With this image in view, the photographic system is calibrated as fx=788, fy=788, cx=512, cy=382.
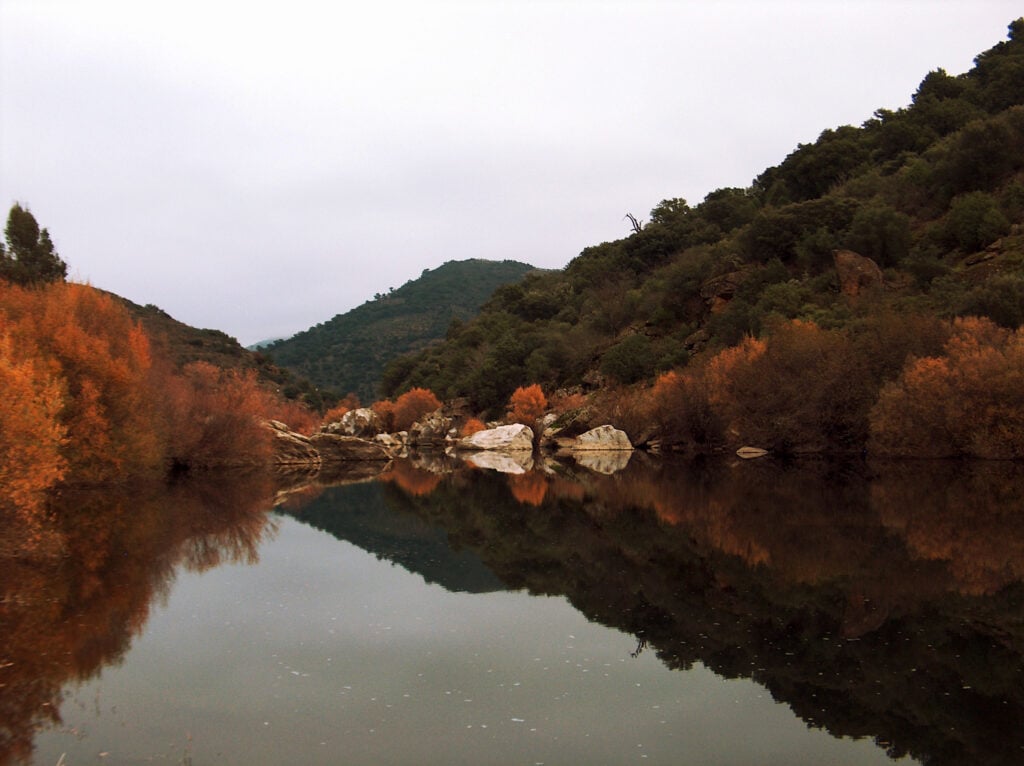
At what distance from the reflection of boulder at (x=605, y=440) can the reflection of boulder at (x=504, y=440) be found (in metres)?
6.75

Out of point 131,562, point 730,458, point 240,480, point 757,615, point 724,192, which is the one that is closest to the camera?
point 757,615

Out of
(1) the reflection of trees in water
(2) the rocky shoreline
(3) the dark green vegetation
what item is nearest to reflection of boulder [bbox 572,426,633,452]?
(2) the rocky shoreline

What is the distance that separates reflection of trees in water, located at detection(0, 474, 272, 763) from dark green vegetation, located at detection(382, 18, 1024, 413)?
123 ft

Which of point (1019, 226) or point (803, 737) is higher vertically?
point (1019, 226)

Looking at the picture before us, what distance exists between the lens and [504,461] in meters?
53.2

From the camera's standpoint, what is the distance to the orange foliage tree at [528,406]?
233 ft

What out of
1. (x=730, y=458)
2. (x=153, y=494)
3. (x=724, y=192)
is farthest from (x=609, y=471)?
(x=724, y=192)

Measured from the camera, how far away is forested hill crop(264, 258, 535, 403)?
442 feet

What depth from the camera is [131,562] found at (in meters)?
16.4

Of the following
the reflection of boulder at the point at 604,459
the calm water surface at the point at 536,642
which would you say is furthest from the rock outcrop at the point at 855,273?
the calm water surface at the point at 536,642

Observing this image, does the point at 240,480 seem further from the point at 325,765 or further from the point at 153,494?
the point at 325,765

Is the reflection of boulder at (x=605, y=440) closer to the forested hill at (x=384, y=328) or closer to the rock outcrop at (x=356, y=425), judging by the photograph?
the rock outcrop at (x=356, y=425)

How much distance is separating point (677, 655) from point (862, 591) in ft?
14.8

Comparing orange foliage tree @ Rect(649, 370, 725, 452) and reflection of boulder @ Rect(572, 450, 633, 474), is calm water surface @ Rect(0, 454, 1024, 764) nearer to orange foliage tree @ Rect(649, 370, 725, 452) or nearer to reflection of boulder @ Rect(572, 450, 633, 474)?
reflection of boulder @ Rect(572, 450, 633, 474)
